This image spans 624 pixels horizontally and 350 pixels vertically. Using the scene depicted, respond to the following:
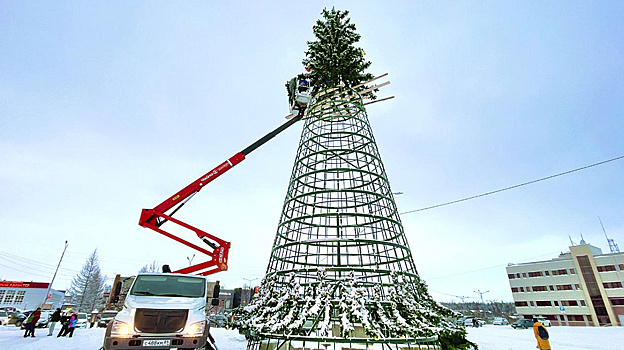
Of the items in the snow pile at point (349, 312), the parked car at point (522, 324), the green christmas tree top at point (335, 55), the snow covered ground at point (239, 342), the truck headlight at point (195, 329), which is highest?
the green christmas tree top at point (335, 55)

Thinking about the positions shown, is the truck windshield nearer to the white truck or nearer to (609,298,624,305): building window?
the white truck

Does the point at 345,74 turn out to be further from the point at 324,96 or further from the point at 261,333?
the point at 261,333

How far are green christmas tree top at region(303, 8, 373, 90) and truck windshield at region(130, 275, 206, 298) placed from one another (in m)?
6.31

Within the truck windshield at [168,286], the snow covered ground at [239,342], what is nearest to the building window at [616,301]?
the snow covered ground at [239,342]

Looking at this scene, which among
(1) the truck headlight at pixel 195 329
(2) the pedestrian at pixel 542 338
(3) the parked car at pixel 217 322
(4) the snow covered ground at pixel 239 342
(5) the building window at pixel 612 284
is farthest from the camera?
(5) the building window at pixel 612 284

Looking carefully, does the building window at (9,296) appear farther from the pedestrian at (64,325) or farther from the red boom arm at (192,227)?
the red boom arm at (192,227)

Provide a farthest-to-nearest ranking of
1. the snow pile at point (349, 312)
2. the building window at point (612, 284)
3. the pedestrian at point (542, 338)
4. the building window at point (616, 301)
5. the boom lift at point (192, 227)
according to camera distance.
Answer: the building window at point (612, 284) → the building window at point (616, 301) → the boom lift at point (192, 227) → the pedestrian at point (542, 338) → the snow pile at point (349, 312)

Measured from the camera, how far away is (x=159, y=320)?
641 cm

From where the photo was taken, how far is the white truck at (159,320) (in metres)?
6.05

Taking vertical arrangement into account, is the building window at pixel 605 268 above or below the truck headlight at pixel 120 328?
above

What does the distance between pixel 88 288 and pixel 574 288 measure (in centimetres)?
9970

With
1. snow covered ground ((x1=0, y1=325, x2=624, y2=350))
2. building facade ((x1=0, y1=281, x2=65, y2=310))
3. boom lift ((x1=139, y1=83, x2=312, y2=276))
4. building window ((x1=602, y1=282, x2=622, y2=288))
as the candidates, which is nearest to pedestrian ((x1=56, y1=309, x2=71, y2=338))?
snow covered ground ((x1=0, y1=325, x2=624, y2=350))

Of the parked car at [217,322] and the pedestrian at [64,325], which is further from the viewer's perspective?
the pedestrian at [64,325]

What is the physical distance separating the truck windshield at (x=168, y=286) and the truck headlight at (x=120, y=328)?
0.90 metres
